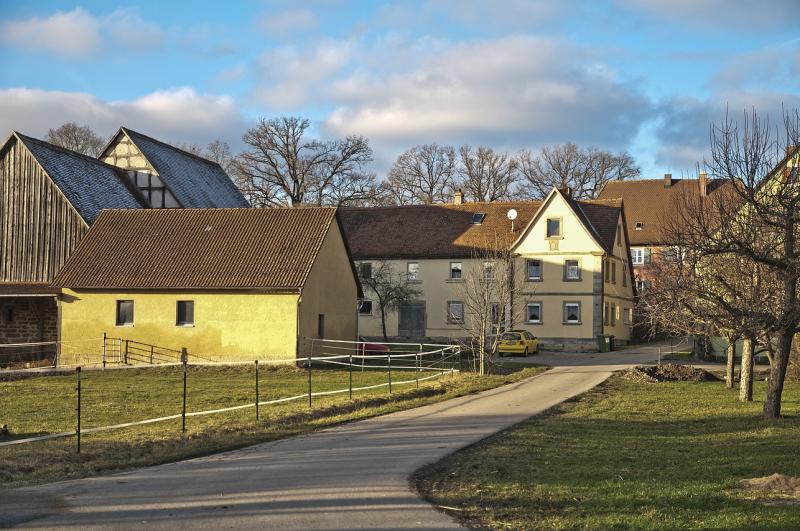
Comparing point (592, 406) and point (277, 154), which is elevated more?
point (277, 154)

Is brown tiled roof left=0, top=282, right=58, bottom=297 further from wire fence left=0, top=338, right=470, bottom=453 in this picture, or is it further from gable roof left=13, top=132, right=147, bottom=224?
wire fence left=0, top=338, right=470, bottom=453

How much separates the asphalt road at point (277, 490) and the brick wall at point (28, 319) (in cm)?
2708

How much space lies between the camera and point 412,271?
55.2 meters

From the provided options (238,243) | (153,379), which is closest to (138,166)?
(238,243)

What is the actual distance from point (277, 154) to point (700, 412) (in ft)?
168

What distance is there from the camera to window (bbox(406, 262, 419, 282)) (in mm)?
55066

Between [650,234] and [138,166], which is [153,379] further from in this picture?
[650,234]

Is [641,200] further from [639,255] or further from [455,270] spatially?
[455,270]

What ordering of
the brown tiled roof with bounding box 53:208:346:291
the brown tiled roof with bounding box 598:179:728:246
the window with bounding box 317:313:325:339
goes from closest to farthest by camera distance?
1. the brown tiled roof with bounding box 53:208:346:291
2. the window with bounding box 317:313:325:339
3. the brown tiled roof with bounding box 598:179:728:246

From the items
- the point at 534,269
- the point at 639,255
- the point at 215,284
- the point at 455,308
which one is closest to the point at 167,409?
the point at 215,284

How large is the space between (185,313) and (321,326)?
5534mm

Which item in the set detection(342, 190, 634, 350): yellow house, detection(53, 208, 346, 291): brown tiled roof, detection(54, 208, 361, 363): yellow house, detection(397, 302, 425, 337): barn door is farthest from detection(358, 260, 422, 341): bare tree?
detection(53, 208, 346, 291): brown tiled roof

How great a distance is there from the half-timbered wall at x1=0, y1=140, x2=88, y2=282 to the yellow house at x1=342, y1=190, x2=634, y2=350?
1999 centimetres

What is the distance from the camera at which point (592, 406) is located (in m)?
21.3
